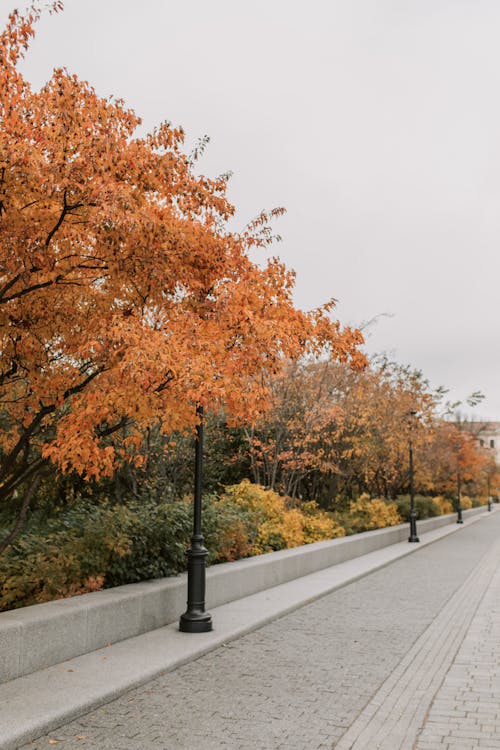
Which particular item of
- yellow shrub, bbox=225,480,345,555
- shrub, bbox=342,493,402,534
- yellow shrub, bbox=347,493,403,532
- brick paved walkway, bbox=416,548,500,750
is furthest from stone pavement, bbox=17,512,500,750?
yellow shrub, bbox=347,493,403,532

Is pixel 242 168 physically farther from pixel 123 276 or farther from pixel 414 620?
pixel 414 620

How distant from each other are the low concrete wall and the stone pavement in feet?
3.61

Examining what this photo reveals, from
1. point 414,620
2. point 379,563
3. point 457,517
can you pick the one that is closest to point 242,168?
point 414,620

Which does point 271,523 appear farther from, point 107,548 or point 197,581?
point 107,548

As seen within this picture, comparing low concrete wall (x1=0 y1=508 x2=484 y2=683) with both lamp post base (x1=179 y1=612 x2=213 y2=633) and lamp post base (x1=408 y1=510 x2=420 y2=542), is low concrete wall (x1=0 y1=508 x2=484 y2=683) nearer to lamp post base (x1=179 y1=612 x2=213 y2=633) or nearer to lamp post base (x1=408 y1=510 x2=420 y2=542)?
lamp post base (x1=179 y1=612 x2=213 y2=633)

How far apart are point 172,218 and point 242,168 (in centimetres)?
178

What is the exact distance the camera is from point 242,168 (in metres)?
9.00

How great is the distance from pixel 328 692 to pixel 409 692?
78 centimetres

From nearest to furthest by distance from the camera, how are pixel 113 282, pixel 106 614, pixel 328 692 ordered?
pixel 328 692, pixel 113 282, pixel 106 614

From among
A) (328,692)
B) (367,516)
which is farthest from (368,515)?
(328,692)

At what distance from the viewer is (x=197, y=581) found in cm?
935

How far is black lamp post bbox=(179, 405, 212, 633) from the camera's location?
30.0 feet

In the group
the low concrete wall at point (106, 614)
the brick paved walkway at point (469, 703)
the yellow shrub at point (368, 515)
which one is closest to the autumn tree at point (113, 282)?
the low concrete wall at point (106, 614)

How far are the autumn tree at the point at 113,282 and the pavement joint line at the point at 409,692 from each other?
3.14 metres
